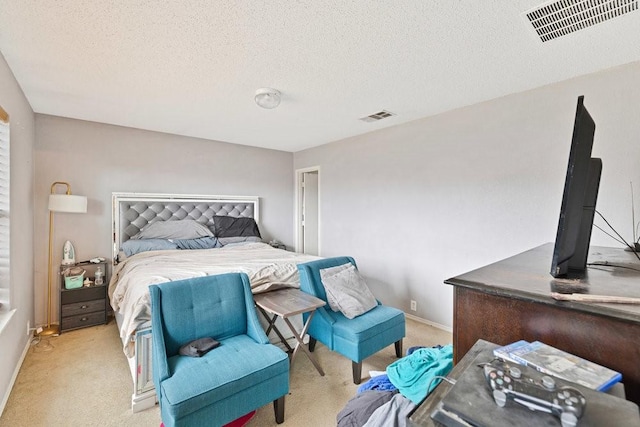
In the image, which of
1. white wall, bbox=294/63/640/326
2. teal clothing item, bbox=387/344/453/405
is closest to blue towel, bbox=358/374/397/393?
teal clothing item, bbox=387/344/453/405

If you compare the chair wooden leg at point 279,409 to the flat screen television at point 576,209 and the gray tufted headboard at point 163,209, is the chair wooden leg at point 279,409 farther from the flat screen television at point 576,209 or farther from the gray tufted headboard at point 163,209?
the gray tufted headboard at point 163,209

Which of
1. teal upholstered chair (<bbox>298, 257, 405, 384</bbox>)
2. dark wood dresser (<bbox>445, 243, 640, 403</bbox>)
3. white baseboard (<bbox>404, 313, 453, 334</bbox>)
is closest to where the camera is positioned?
dark wood dresser (<bbox>445, 243, 640, 403</bbox>)

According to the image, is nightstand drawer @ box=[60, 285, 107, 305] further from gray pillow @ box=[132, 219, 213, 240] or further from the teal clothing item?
the teal clothing item

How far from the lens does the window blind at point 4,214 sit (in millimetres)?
2143

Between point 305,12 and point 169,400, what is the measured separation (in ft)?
7.14

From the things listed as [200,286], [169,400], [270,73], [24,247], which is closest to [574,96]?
[270,73]

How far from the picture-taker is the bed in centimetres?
208

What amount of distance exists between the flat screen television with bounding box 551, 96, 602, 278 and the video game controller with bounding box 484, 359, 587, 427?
0.56 meters

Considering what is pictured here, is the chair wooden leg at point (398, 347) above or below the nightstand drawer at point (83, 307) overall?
below

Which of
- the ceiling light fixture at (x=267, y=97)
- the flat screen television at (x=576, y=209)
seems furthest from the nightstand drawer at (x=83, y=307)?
the flat screen television at (x=576, y=209)

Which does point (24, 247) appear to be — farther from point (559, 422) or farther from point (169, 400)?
point (559, 422)

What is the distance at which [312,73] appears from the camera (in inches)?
92.7

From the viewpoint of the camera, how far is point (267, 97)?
8.75 feet

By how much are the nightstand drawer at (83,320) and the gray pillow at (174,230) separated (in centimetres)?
96
